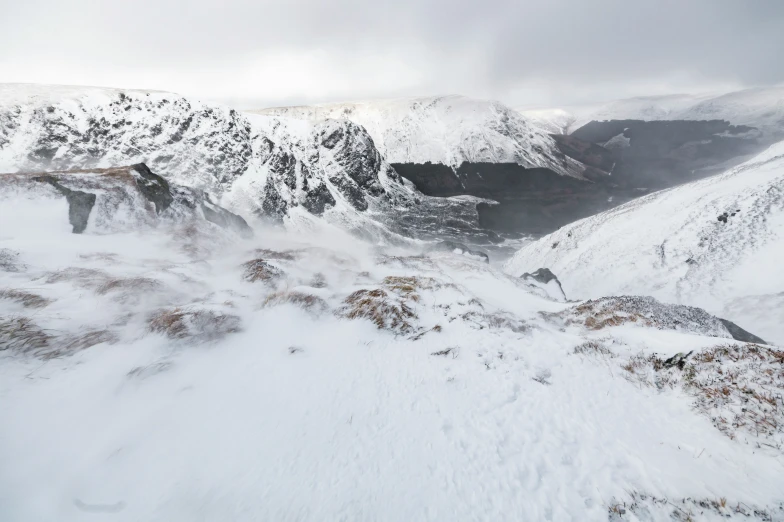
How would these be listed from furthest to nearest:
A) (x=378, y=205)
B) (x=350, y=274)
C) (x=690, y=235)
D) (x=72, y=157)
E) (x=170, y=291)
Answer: (x=378, y=205) → (x=72, y=157) → (x=690, y=235) → (x=350, y=274) → (x=170, y=291)

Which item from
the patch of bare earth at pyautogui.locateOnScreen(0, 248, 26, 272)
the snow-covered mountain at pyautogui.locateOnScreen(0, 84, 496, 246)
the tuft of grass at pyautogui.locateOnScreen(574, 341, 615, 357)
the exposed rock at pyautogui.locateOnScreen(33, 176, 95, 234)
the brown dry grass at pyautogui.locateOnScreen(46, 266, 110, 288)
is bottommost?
the brown dry grass at pyautogui.locateOnScreen(46, 266, 110, 288)

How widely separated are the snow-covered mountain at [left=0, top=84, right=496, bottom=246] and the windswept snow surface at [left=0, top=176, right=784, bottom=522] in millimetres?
86660

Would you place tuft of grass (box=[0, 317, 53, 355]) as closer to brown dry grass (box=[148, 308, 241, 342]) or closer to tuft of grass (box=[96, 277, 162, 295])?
brown dry grass (box=[148, 308, 241, 342])

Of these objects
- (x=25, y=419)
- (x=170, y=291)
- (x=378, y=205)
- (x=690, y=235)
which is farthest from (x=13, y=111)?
(x=690, y=235)

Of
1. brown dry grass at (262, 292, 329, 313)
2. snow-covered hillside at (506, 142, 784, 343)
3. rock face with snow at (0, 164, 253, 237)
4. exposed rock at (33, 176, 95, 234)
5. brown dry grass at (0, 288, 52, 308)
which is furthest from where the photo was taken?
rock face with snow at (0, 164, 253, 237)

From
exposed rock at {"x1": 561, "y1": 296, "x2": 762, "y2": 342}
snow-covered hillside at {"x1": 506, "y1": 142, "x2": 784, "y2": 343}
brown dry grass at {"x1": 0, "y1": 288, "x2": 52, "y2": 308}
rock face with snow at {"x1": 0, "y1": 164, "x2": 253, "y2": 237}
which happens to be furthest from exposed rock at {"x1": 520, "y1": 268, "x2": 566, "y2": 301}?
rock face with snow at {"x1": 0, "y1": 164, "x2": 253, "y2": 237}

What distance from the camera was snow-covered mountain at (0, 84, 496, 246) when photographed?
9038cm

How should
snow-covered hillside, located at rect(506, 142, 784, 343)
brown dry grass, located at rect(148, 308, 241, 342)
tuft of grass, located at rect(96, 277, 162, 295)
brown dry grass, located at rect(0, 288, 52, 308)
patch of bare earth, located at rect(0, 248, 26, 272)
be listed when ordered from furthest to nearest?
snow-covered hillside, located at rect(506, 142, 784, 343), patch of bare earth, located at rect(0, 248, 26, 272), tuft of grass, located at rect(96, 277, 162, 295), brown dry grass, located at rect(0, 288, 52, 308), brown dry grass, located at rect(148, 308, 241, 342)

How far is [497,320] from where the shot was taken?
609 inches

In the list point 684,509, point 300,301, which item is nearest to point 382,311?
point 300,301

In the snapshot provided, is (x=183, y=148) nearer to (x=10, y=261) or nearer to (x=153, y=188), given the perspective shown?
(x=153, y=188)

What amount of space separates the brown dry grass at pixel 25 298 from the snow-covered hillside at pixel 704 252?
140 feet

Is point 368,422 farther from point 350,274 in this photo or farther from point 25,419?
point 350,274

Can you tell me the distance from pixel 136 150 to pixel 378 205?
86.6 metres
